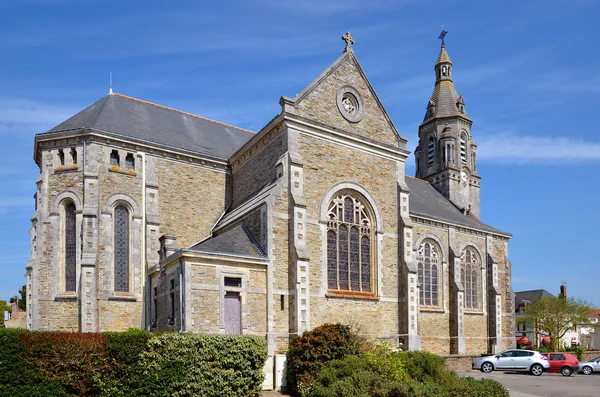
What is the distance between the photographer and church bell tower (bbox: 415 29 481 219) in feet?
129

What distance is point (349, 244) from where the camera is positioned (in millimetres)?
23141

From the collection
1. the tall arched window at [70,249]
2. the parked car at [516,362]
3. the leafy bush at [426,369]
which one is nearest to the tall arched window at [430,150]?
the parked car at [516,362]

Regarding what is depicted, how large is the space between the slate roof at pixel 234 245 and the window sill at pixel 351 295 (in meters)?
3.37

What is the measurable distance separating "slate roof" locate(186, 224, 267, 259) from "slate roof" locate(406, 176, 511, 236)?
12.2 metres

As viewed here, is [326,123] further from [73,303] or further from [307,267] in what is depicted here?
[73,303]

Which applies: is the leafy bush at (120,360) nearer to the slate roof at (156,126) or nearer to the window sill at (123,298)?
the window sill at (123,298)

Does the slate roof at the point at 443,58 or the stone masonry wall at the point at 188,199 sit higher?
the slate roof at the point at 443,58

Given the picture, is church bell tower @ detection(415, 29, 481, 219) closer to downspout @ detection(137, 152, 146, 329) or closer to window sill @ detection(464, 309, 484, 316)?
window sill @ detection(464, 309, 484, 316)

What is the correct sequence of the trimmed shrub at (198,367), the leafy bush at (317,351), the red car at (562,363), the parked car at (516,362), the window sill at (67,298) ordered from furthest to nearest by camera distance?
1. the red car at (562,363)
2. the parked car at (516,362)
3. the window sill at (67,298)
4. the leafy bush at (317,351)
5. the trimmed shrub at (198,367)

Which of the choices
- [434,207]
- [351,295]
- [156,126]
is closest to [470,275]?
[434,207]

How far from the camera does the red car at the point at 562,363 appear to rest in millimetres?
27859

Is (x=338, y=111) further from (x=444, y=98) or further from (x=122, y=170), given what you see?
(x=444, y=98)

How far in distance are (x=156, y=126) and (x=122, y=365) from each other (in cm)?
1451

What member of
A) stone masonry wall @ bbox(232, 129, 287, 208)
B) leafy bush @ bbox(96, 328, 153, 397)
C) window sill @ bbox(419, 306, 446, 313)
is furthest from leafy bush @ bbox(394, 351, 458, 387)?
window sill @ bbox(419, 306, 446, 313)
